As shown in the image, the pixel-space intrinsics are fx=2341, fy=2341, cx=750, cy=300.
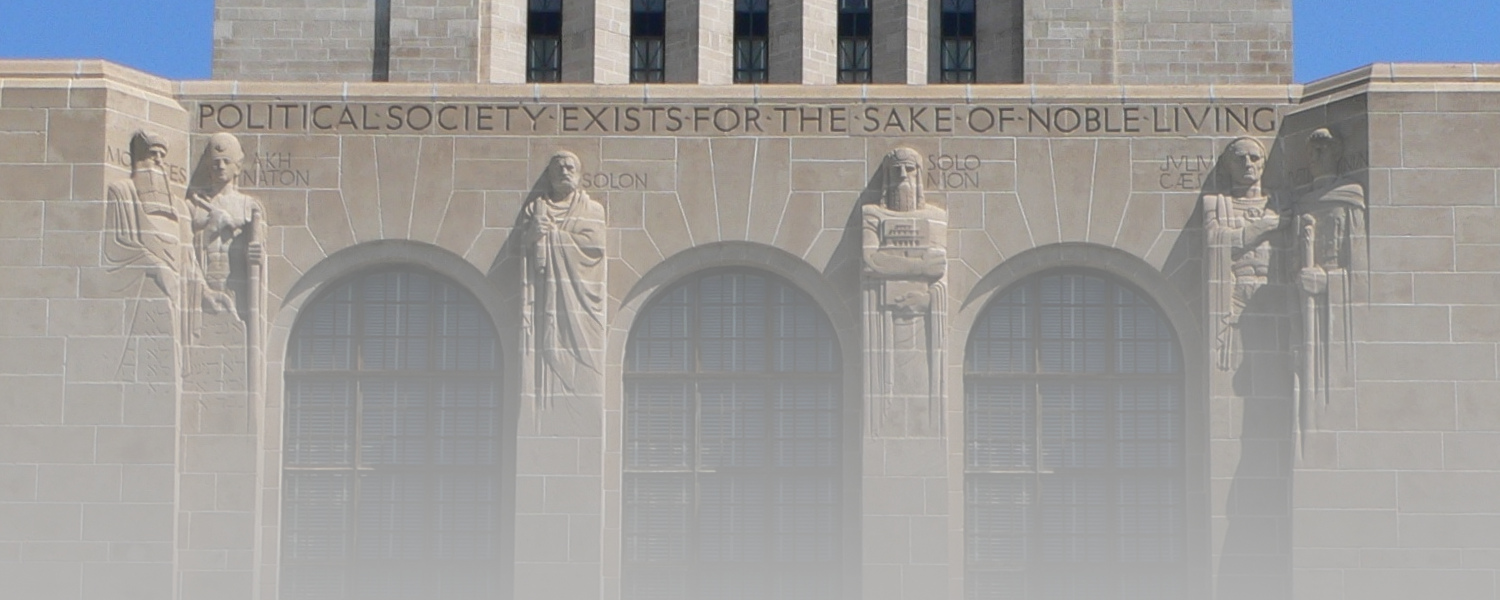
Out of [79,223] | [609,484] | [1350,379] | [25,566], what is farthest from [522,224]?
[1350,379]

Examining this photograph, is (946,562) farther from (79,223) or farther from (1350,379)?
(79,223)

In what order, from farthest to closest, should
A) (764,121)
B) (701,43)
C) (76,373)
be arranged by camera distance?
(701,43)
(764,121)
(76,373)

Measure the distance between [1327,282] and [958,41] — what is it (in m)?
14.0

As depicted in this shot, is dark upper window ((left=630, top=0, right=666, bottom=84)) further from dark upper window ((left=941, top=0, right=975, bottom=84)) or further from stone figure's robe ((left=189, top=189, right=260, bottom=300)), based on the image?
stone figure's robe ((left=189, top=189, right=260, bottom=300))

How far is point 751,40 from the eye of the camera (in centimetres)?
4228

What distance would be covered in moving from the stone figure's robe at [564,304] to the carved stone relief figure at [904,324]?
3562 mm

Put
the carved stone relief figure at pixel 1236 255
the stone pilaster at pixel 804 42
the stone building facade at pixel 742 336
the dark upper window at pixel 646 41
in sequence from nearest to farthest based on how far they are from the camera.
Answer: the stone building facade at pixel 742 336 → the carved stone relief figure at pixel 1236 255 → the stone pilaster at pixel 804 42 → the dark upper window at pixel 646 41

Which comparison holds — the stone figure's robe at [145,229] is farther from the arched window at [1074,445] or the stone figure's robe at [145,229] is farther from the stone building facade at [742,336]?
the arched window at [1074,445]

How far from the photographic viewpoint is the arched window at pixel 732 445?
3083cm

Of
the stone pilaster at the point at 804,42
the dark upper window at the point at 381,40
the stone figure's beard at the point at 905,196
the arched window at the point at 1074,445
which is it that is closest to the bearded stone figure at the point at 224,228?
the stone figure's beard at the point at 905,196

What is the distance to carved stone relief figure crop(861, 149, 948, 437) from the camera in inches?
1193

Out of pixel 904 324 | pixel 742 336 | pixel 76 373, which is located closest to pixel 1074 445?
pixel 904 324

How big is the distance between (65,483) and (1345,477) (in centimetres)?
1627

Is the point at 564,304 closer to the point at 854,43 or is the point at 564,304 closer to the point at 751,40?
the point at 751,40
